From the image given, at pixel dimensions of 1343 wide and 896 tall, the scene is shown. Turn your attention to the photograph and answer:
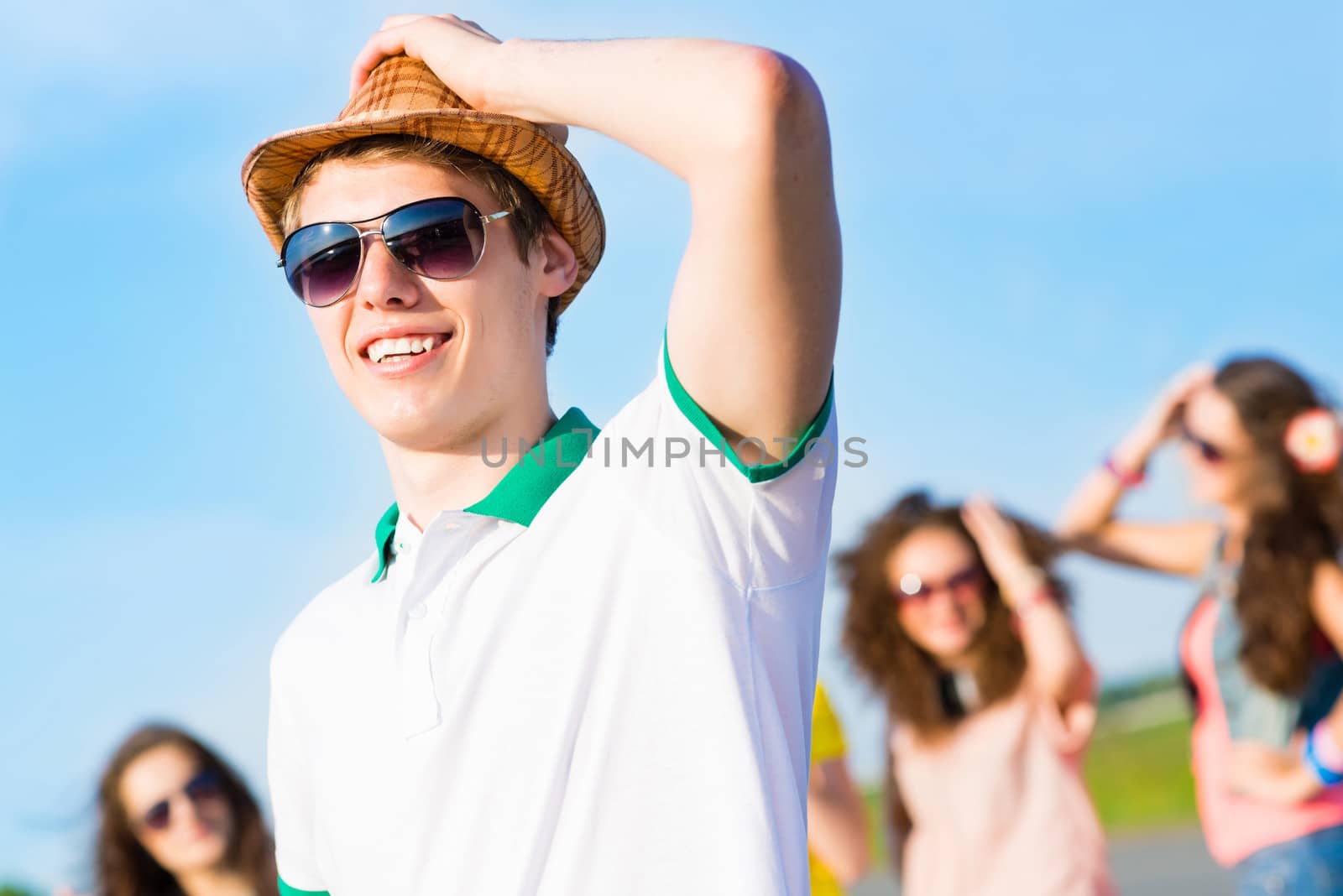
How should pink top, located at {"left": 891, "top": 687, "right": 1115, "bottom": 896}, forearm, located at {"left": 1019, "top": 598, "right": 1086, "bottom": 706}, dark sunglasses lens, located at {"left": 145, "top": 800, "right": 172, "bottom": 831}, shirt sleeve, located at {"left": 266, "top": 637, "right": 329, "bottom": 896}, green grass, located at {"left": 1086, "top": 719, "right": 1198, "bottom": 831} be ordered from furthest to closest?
green grass, located at {"left": 1086, "top": 719, "right": 1198, "bottom": 831}, dark sunglasses lens, located at {"left": 145, "top": 800, "right": 172, "bottom": 831}, forearm, located at {"left": 1019, "top": 598, "right": 1086, "bottom": 706}, pink top, located at {"left": 891, "top": 687, "right": 1115, "bottom": 896}, shirt sleeve, located at {"left": 266, "top": 637, "right": 329, "bottom": 896}

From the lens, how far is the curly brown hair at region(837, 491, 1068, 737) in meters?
4.92

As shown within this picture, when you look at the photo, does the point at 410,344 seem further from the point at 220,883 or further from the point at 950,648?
the point at 220,883

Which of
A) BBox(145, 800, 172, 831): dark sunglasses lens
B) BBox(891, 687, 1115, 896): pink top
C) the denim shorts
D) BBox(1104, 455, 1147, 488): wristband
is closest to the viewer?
the denim shorts

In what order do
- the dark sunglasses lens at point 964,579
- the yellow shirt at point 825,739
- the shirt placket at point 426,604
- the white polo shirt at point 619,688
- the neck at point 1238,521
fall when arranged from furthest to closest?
the dark sunglasses lens at point 964,579
the neck at point 1238,521
the yellow shirt at point 825,739
the shirt placket at point 426,604
the white polo shirt at point 619,688

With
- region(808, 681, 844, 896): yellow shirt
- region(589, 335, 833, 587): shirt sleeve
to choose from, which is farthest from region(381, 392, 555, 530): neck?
region(808, 681, 844, 896): yellow shirt

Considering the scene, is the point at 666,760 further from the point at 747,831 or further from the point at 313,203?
the point at 313,203

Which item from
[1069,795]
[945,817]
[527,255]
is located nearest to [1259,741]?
[1069,795]

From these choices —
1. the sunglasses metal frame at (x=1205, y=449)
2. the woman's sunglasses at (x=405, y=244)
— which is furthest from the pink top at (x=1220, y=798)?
the woman's sunglasses at (x=405, y=244)

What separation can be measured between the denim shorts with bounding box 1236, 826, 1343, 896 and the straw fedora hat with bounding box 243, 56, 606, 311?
316 cm

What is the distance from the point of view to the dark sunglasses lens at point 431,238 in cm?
197

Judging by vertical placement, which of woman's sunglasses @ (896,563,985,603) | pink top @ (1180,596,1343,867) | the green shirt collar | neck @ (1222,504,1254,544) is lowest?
pink top @ (1180,596,1343,867)

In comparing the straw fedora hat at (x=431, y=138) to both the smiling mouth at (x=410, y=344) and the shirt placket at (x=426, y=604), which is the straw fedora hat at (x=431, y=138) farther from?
the shirt placket at (x=426, y=604)

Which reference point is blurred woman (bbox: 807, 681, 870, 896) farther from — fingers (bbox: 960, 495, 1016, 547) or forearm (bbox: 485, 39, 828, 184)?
forearm (bbox: 485, 39, 828, 184)

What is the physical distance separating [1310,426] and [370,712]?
3878 millimetres
